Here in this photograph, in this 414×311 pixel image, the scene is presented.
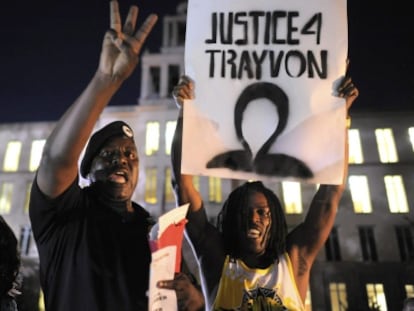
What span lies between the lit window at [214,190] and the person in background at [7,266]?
46.3 feet

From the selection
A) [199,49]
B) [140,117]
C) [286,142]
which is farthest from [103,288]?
[140,117]

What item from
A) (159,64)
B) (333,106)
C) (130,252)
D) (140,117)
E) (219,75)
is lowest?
(130,252)

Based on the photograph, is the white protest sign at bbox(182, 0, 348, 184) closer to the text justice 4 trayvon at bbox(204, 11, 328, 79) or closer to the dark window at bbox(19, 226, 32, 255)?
the text justice 4 trayvon at bbox(204, 11, 328, 79)

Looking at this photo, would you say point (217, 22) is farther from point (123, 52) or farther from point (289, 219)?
point (289, 219)

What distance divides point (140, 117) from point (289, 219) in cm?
735

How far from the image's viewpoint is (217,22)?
1.55 metres

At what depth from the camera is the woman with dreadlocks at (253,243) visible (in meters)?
1.38

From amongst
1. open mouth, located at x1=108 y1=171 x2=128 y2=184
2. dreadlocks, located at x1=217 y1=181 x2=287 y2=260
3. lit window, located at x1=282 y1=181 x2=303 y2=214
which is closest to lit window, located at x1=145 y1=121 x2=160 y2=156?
lit window, located at x1=282 y1=181 x2=303 y2=214

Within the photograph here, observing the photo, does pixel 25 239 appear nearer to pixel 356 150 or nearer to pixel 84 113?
pixel 356 150

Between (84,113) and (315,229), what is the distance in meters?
0.99

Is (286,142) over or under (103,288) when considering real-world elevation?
over

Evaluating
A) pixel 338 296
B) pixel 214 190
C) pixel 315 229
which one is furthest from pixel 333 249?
pixel 315 229

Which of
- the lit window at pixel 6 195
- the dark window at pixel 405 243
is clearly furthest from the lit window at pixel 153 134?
the dark window at pixel 405 243

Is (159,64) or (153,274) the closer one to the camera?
(153,274)
